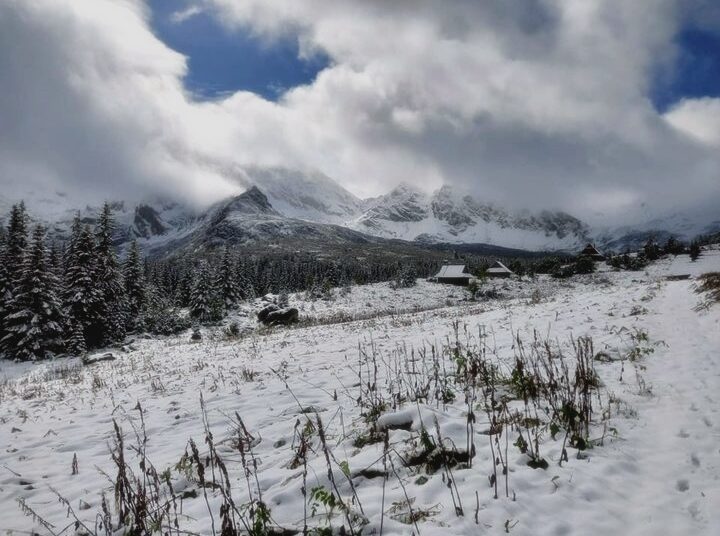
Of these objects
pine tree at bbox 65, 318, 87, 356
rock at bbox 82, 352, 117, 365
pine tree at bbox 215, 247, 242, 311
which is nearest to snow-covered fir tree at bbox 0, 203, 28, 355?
pine tree at bbox 65, 318, 87, 356

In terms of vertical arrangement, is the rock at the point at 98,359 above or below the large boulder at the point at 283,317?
below

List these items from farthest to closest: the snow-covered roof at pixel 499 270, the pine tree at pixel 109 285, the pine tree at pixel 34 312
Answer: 1. the snow-covered roof at pixel 499 270
2. the pine tree at pixel 109 285
3. the pine tree at pixel 34 312

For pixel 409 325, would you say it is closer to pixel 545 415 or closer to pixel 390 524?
pixel 545 415

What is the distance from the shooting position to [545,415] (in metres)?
4.95

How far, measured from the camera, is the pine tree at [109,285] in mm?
40000

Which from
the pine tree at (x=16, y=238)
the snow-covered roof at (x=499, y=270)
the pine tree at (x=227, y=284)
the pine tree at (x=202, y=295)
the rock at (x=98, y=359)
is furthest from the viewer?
the snow-covered roof at (x=499, y=270)

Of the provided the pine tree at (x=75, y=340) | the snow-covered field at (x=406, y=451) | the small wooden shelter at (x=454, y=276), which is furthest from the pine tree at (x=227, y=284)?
the snow-covered field at (x=406, y=451)

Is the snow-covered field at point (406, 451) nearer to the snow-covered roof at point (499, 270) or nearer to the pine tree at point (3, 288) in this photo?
the pine tree at point (3, 288)

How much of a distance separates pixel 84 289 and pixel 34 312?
4.91 meters

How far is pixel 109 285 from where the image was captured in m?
41.4

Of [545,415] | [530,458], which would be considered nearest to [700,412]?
[545,415]

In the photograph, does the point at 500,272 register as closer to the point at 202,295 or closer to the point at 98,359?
the point at 202,295

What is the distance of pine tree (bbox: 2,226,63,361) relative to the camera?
107 feet

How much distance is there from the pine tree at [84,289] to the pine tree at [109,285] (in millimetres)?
601
